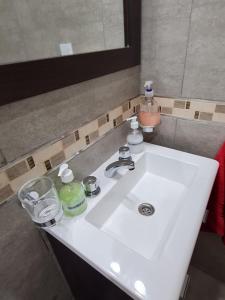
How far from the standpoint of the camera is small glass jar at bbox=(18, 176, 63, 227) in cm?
56

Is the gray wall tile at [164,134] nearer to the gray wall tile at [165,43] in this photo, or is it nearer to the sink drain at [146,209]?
the gray wall tile at [165,43]

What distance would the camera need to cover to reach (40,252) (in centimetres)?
67

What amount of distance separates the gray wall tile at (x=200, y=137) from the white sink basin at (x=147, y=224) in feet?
0.23

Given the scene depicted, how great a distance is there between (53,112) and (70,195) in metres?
0.29

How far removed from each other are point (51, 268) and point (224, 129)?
37.7 inches

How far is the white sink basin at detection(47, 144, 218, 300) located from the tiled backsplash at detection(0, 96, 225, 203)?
0.60 ft

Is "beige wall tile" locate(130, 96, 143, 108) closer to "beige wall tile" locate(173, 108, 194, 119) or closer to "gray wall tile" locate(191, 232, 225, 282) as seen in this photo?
"beige wall tile" locate(173, 108, 194, 119)

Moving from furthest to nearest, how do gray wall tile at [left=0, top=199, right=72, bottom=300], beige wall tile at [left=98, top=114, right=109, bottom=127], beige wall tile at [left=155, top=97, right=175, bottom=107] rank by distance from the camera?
beige wall tile at [left=155, top=97, right=175, bottom=107] → beige wall tile at [left=98, top=114, right=109, bottom=127] → gray wall tile at [left=0, top=199, right=72, bottom=300]

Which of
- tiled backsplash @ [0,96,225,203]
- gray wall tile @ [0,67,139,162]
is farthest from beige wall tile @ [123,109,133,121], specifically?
gray wall tile @ [0,67,139,162]

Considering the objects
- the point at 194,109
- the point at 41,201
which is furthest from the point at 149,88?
the point at 41,201

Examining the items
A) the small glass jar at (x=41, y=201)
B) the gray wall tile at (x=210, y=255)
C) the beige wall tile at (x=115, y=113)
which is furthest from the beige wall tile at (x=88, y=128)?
the gray wall tile at (x=210, y=255)

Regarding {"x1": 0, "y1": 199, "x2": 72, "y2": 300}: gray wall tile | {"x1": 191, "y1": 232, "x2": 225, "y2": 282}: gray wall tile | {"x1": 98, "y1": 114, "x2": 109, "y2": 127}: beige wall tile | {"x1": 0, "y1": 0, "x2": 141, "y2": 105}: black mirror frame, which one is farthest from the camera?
{"x1": 191, "y1": 232, "x2": 225, "y2": 282}: gray wall tile

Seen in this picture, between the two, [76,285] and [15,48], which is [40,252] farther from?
[15,48]

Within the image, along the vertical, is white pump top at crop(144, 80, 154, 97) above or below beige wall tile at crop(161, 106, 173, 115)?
above
